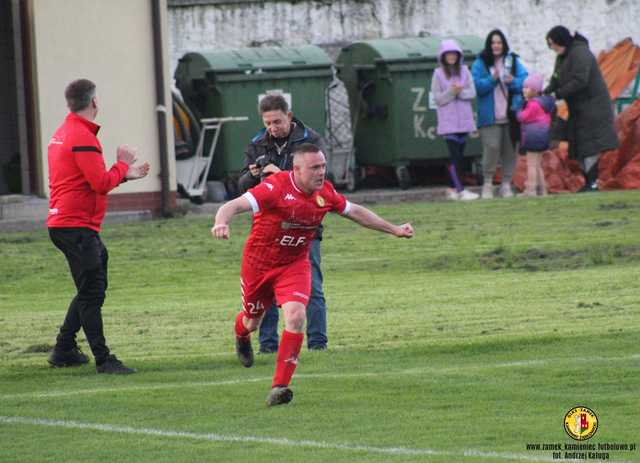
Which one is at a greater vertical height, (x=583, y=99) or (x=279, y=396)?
(x=583, y=99)

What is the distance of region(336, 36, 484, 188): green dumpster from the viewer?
26125 mm

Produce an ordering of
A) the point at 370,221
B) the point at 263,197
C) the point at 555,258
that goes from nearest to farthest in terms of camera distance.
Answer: the point at 263,197 → the point at 370,221 → the point at 555,258

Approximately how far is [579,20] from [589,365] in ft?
64.6

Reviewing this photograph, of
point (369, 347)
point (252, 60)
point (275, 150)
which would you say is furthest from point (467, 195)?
point (275, 150)

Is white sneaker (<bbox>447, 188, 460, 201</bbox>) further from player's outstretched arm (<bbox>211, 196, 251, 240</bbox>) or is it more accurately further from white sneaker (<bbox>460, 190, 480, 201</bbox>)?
player's outstretched arm (<bbox>211, 196, 251, 240</bbox>)

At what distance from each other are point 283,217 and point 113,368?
6.22ft

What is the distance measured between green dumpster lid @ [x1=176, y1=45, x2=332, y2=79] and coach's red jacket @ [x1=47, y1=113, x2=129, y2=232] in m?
14.4

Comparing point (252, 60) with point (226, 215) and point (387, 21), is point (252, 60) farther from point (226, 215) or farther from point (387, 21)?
point (226, 215)

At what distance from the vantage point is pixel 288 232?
10.3 m

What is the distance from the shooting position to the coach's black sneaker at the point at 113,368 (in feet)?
37.1

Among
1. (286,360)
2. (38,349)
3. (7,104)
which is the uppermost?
(7,104)

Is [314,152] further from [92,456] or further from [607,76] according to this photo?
[607,76]

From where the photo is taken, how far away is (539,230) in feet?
66.7

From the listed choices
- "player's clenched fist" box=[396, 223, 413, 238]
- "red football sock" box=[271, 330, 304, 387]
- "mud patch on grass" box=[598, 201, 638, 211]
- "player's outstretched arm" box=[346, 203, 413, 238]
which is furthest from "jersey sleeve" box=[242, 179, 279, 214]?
"mud patch on grass" box=[598, 201, 638, 211]
